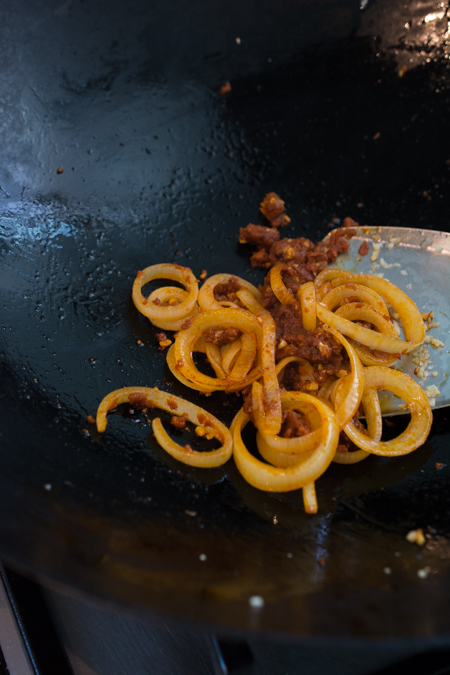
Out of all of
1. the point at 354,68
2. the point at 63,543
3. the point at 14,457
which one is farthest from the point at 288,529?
the point at 354,68

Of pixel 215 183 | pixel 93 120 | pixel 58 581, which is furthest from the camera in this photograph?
pixel 215 183

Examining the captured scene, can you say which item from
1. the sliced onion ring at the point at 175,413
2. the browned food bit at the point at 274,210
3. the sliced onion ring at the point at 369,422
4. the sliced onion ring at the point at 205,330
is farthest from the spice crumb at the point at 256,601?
the browned food bit at the point at 274,210

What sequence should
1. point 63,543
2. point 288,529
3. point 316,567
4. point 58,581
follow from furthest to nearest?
point 288,529 → point 316,567 → point 63,543 → point 58,581

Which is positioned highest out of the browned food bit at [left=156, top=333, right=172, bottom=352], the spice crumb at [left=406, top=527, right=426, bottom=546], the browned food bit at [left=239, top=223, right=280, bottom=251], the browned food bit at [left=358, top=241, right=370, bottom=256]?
the browned food bit at [left=239, top=223, right=280, bottom=251]

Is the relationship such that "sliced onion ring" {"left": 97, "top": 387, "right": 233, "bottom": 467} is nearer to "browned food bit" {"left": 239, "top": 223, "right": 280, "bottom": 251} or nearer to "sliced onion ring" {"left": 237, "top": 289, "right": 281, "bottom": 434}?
"sliced onion ring" {"left": 237, "top": 289, "right": 281, "bottom": 434}

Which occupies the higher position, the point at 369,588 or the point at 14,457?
the point at 14,457

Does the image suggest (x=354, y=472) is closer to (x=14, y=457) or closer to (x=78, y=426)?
(x=78, y=426)

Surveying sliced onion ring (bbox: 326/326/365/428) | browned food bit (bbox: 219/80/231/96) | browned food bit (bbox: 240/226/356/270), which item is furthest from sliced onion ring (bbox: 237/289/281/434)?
browned food bit (bbox: 219/80/231/96)
